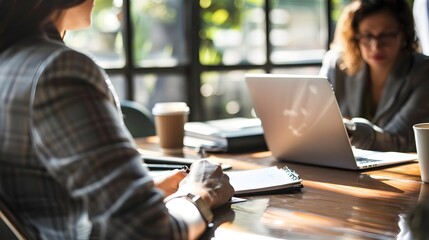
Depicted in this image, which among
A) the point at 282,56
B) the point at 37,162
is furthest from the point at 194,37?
the point at 37,162

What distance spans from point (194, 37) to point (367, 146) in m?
1.76

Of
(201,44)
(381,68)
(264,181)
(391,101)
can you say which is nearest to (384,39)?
(381,68)

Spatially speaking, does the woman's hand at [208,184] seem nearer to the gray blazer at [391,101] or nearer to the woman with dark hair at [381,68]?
the gray blazer at [391,101]

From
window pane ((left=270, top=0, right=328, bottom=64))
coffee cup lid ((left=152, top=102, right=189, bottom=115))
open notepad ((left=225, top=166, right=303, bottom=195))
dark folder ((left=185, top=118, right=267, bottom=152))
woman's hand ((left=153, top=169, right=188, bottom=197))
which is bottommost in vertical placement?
dark folder ((left=185, top=118, right=267, bottom=152))

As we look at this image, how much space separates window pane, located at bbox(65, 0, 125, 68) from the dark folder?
4.05 ft

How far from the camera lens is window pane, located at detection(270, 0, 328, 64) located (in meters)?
4.13

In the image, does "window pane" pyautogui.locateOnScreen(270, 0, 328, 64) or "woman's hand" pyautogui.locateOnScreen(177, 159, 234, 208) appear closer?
"woman's hand" pyautogui.locateOnScreen(177, 159, 234, 208)

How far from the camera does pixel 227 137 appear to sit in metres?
2.16

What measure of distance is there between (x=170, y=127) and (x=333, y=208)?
910mm

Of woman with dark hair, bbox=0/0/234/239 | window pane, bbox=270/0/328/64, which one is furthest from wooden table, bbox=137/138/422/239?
window pane, bbox=270/0/328/64

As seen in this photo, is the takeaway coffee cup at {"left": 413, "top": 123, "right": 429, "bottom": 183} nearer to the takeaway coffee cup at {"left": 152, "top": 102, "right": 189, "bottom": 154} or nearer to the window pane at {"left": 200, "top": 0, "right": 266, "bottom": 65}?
the takeaway coffee cup at {"left": 152, "top": 102, "right": 189, "bottom": 154}

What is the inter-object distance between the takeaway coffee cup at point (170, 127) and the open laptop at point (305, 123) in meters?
0.30

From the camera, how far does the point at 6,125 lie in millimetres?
1166

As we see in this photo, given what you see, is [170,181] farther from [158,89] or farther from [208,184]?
[158,89]
